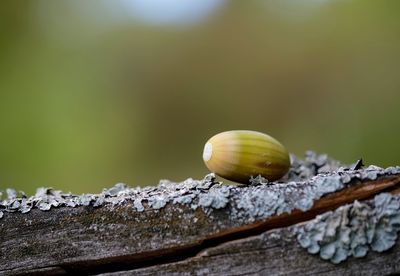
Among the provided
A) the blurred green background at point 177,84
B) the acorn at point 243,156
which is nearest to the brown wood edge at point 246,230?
the acorn at point 243,156

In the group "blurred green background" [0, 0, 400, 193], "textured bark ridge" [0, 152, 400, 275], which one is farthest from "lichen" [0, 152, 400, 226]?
"blurred green background" [0, 0, 400, 193]

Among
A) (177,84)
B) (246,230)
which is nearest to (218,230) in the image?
(246,230)

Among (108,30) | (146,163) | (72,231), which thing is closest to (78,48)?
(108,30)

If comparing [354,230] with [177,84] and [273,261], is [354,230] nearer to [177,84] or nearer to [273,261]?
[273,261]

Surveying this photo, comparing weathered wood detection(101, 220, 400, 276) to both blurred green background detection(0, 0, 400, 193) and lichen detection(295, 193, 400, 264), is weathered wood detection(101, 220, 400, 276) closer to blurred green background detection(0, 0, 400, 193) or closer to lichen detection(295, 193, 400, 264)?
lichen detection(295, 193, 400, 264)

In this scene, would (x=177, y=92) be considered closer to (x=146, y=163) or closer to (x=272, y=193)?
(x=146, y=163)

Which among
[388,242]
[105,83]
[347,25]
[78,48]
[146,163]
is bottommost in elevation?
[388,242]

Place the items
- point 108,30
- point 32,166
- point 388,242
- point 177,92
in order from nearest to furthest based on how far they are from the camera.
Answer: point 388,242 < point 32,166 < point 177,92 < point 108,30

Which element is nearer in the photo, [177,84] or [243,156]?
[243,156]
